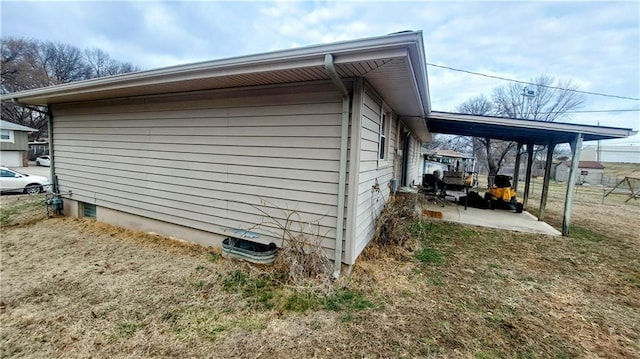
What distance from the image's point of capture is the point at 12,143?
61.3ft

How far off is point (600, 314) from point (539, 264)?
4.64ft

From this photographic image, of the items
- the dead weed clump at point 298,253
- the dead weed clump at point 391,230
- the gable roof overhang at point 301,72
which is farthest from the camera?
the dead weed clump at point 391,230

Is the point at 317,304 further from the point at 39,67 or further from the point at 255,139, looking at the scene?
the point at 39,67

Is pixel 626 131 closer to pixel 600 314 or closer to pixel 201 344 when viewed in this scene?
pixel 600 314

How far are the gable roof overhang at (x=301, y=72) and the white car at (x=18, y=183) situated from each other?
783cm

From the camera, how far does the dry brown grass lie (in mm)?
2246

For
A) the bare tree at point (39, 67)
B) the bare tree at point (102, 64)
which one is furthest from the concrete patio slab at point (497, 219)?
the bare tree at point (102, 64)

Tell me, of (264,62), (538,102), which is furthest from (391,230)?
(538,102)

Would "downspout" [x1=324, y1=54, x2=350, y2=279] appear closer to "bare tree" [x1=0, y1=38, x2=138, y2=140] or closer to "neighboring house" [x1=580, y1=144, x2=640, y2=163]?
"bare tree" [x1=0, y1=38, x2=138, y2=140]

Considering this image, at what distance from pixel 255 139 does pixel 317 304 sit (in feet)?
7.49

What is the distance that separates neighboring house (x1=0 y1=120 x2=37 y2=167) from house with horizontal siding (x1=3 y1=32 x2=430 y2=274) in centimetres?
1957

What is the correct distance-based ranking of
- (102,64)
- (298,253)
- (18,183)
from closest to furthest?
1. (298,253)
2. (18,183)
3. (102,64)

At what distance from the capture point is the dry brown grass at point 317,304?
7.37 ft

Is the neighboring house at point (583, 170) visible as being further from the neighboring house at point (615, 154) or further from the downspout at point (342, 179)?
the downspout at point (342, 179)
